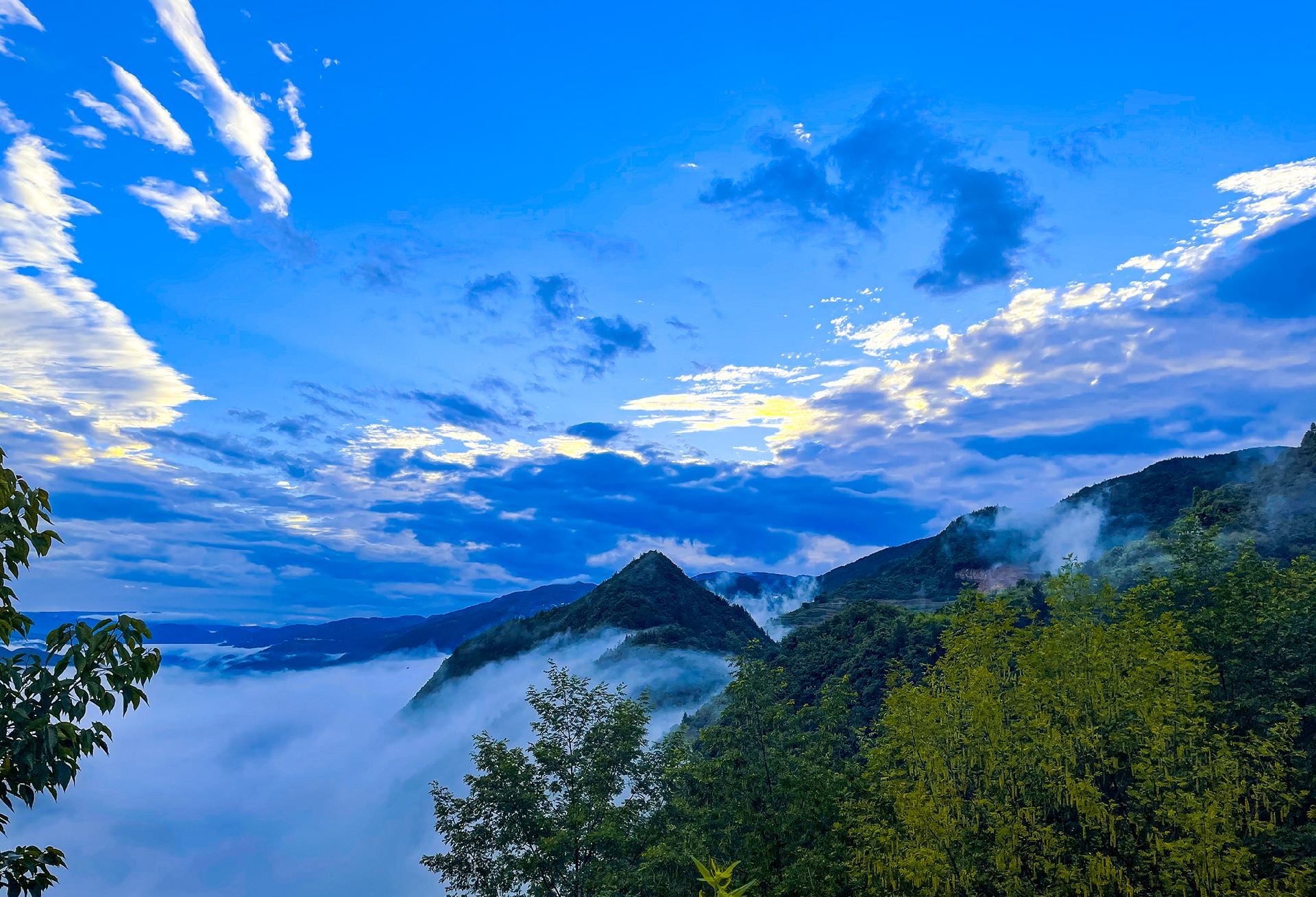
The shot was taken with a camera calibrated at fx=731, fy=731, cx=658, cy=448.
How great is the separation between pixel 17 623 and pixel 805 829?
2721cm

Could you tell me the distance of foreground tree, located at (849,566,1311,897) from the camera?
64.6 ft

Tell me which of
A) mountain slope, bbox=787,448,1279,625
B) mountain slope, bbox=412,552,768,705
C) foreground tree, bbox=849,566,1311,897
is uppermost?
mountain slope, bbox=412,552,768,705

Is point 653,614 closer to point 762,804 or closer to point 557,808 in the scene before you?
point 557,808

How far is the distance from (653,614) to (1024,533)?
78.9 meters

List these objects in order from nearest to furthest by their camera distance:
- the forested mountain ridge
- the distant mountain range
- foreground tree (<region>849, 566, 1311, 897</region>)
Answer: foreground tree (<region>849, 566, 1311, 897</region>) → the forested mountain ridge → the distant mountain range

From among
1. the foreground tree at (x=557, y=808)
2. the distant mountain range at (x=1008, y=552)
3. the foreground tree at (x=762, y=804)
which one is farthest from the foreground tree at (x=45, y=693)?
the distant mountain range at (x=1008, y=552)

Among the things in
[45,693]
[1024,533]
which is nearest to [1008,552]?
[1024,533]

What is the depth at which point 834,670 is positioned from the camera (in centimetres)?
8031

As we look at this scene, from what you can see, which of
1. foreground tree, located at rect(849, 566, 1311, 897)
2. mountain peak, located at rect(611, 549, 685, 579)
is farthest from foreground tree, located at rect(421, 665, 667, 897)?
mountain peak, located at rect(611, 549, 685, 579)

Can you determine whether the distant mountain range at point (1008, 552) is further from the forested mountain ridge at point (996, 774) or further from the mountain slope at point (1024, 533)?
the forested mountain ridge at point (996, 774)

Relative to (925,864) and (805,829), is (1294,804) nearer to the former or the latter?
(925,864)

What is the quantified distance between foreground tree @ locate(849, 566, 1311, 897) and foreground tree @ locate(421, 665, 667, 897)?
39.0 feet

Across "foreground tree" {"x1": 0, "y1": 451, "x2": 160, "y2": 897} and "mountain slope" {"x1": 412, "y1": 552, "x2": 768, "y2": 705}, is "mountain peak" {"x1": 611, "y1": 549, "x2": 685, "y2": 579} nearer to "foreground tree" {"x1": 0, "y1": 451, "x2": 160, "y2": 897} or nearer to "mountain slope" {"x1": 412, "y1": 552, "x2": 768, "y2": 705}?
"mountain slope" {"x1": 412, "y1": 552, "x2": 768, "y2": 705}

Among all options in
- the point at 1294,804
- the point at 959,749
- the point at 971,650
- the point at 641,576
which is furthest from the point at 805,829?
the point at 641,576
